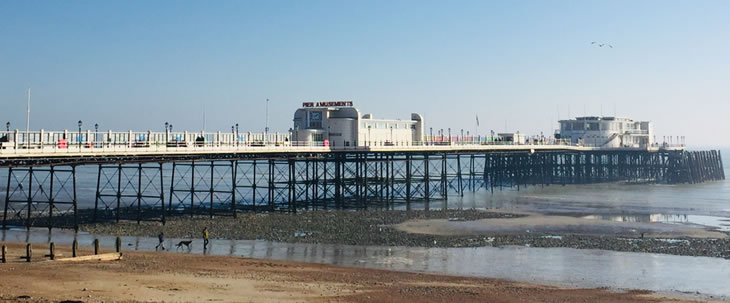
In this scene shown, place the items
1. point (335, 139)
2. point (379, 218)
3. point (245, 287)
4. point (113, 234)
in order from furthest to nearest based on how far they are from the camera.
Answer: point (335, 139) < point (379, 218) < point (113, 234) < point (245, 287)

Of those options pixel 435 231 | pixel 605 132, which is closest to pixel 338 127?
pixel 435 231

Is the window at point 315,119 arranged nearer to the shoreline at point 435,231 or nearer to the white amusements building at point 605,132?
the shoreline at point 435,231

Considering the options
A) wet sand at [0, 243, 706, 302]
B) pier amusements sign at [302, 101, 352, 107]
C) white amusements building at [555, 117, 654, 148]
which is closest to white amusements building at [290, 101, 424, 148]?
pier amusements sign at [302, 101, 352, 107]

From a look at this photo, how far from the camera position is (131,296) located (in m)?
24.9

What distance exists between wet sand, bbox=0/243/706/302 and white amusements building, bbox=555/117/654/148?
295 feet

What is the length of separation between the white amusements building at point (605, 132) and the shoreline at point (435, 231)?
66.1 metres

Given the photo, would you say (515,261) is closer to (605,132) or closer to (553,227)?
(553,227)

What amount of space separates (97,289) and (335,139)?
1627 inches

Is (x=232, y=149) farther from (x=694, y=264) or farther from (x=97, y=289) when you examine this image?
(x=694, y=264)

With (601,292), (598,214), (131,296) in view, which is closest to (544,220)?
(598,214)

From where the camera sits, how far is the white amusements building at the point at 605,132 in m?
118

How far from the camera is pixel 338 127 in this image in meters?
66.2

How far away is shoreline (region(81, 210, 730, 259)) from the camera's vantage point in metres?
41.7

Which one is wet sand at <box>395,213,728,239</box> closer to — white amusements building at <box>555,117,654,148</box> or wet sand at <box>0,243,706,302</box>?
wet sand at <box>0,243,706,302</box>
